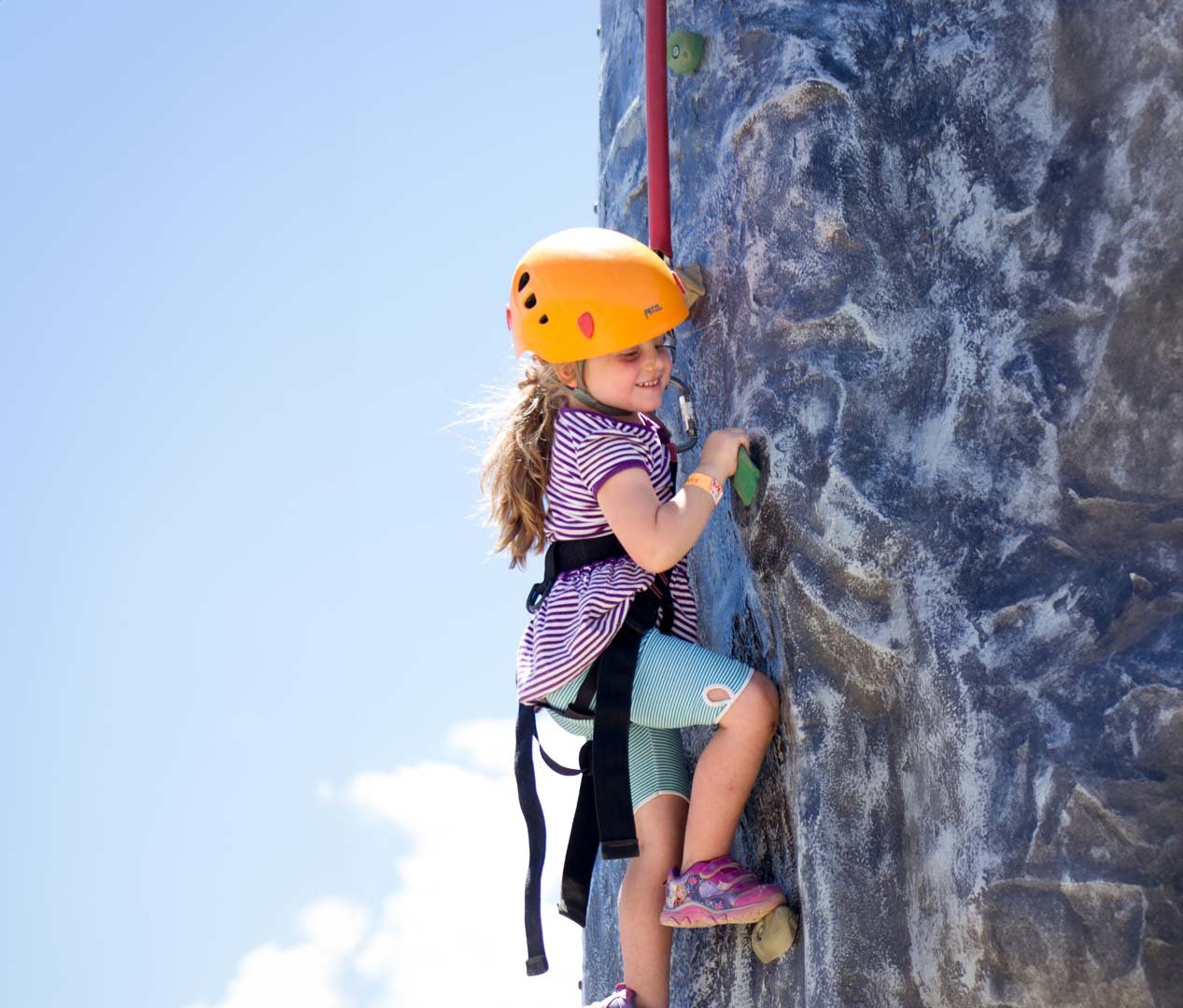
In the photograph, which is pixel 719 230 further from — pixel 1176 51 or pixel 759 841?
pixel 759 841

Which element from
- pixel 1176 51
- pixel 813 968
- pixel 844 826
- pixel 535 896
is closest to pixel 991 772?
pixel 844 826

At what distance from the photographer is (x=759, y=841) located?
4.02m

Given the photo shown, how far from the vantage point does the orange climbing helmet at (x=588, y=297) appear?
12.9 feet

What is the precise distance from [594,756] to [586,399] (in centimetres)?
93

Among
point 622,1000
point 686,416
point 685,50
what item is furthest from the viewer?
point 685,50

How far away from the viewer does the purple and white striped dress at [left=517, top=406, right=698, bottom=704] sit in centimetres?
386

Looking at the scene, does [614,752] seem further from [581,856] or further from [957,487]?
[957,487]

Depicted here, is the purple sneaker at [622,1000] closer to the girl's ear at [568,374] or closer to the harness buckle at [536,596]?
the harness buckle at [536,596]

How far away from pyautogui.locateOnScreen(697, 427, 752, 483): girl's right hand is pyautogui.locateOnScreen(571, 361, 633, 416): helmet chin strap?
30 centimetres

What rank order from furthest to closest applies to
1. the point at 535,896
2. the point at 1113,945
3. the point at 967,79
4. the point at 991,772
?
the point at 535,896, the point at 967,79, the point at 991,772, the point at 1113,945

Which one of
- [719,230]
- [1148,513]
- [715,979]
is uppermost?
[719,230]

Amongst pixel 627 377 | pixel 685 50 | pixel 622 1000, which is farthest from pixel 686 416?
pixel 622 1000

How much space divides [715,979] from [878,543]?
4.16 ft

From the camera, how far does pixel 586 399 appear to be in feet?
13.3
